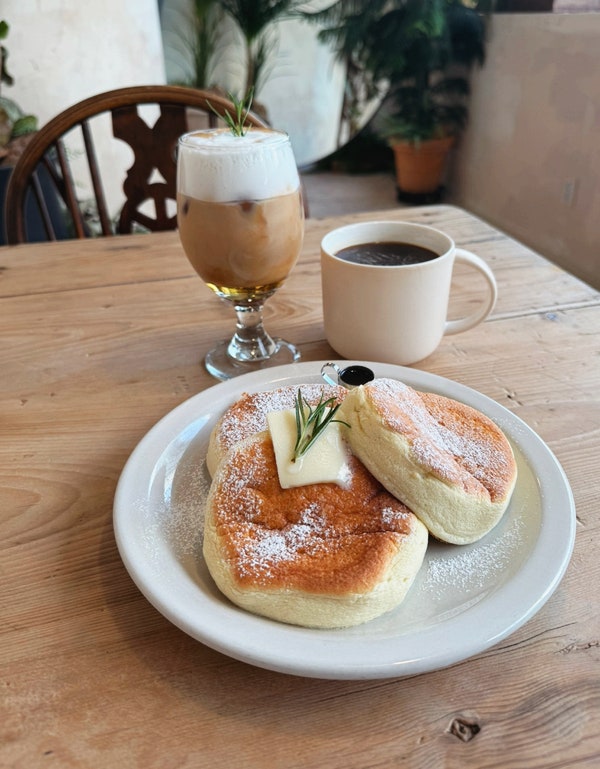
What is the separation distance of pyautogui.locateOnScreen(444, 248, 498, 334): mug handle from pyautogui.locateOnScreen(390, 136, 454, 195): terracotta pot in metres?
3.12

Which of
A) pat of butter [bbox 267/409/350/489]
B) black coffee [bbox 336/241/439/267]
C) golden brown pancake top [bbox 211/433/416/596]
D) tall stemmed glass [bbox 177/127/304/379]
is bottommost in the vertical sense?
golden brown pancake top [bbox 211/433/416/596]

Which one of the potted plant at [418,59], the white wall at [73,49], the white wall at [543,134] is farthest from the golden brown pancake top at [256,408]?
the potted plant at [418,59]

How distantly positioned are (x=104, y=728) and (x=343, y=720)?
17cm

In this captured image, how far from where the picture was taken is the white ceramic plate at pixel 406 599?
43 cm

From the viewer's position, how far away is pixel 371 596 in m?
0.46

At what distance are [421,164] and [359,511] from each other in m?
3.64

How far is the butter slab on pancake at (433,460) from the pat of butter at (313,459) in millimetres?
17

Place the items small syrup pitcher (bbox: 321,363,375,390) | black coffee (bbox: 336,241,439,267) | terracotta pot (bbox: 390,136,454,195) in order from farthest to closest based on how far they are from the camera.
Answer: terracotta pot (bbox: 390,136,454,195), black coffee (bbox: 336,241,439,267), small syrup pitcher (bbox: 321,363,375,390)

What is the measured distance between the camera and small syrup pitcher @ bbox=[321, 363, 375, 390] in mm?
742

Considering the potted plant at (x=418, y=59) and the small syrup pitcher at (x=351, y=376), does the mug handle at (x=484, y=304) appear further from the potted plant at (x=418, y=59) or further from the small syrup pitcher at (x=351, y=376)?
the potted plant at (x=418, y=59)

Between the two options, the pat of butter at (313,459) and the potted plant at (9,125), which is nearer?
the pat of butter at (313,459)

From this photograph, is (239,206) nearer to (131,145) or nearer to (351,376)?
(351,376)

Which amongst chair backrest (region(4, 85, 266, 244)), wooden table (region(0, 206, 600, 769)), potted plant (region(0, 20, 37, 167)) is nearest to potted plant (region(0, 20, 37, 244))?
potted plant (region(0, 20, 37, 167))

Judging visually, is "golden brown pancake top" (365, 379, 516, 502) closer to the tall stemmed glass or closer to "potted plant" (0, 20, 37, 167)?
the tall stemmed glass
